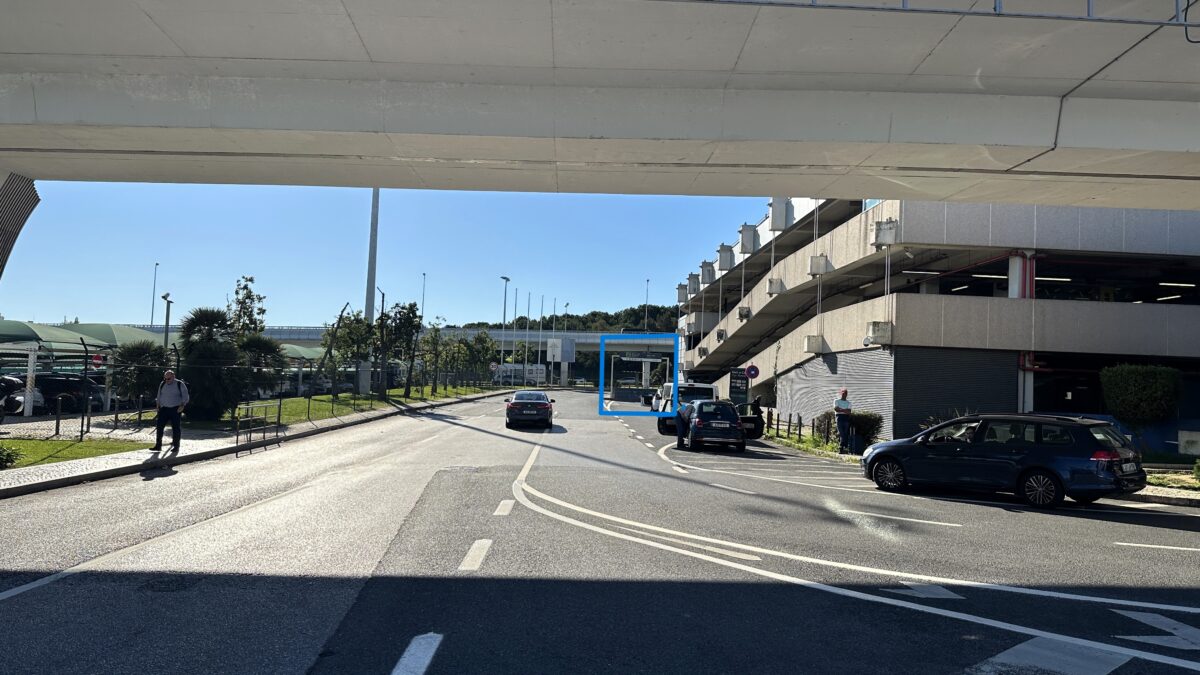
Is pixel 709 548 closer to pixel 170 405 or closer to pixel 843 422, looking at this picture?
pixel 170 405

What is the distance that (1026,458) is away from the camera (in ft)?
43.4

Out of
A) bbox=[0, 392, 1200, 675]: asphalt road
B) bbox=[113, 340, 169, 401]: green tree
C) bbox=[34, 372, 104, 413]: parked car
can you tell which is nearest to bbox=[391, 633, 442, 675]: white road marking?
bbox=[0, 392, 1200, 675]: asphalt road

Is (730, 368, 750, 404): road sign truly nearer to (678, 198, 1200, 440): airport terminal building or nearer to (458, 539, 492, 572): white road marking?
(678, 198, 1200, 440): airport terminal building

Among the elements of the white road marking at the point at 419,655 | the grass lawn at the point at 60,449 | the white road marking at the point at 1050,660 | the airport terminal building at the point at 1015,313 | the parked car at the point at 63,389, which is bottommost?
the grass lawn at the point at 60,449

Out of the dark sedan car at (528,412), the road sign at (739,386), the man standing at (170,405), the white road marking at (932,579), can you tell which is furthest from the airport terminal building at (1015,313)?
the man standing at (170,405)

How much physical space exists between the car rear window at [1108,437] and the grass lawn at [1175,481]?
10.5 ft

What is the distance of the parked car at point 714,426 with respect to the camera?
76.8 feet

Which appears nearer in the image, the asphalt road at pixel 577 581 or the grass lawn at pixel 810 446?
the asphalt road at pixel 577 581

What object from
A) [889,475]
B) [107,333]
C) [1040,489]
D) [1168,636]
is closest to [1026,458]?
[1040,489]

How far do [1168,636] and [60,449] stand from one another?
1845 centimetres

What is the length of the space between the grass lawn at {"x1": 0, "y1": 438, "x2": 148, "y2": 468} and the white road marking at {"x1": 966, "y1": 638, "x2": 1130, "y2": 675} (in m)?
15.2

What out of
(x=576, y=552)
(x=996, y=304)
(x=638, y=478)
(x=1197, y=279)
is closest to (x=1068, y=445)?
(x=638, y=478)

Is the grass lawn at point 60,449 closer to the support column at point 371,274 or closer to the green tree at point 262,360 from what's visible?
the green tree at point 262,360

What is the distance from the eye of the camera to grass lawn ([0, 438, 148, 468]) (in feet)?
49.6
